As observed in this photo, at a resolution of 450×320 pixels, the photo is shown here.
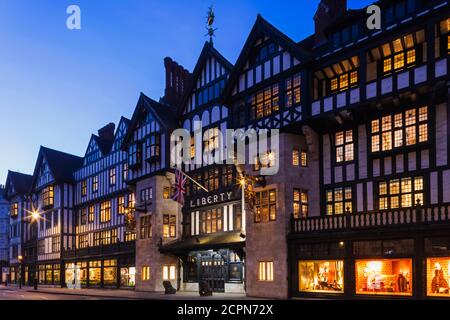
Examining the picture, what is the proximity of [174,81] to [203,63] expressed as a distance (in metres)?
10.0

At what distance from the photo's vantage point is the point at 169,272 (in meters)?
44.6

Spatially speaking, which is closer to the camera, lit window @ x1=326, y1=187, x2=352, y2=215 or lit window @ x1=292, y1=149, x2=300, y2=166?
lit window @ x1=326, y1=187, x2=352, y2=215

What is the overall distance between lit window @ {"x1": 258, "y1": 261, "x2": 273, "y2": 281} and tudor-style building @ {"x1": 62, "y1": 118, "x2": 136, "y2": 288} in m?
16.7

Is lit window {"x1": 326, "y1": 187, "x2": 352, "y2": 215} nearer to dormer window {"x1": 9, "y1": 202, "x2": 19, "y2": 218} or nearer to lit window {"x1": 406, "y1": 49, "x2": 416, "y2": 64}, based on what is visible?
lit window {"x1": 406, "y1": 49, "x2": 416, "y2": 64}

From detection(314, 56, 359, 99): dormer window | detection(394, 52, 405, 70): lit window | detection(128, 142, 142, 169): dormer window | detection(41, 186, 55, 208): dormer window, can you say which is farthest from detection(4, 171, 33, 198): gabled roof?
detection(394, 52, 405, 70): lit window

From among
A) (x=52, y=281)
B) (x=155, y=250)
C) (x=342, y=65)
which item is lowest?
(x=52, y=281)

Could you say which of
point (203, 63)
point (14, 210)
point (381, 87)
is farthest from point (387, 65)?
point (14, 210)

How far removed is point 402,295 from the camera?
88.0 ft

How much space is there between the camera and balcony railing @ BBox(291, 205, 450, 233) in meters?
25.6

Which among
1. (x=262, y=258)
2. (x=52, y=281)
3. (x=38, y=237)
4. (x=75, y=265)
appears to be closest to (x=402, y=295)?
(x=262, y=258)

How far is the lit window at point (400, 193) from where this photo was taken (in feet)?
91.1

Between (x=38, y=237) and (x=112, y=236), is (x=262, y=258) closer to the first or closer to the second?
(x=112, y=236)

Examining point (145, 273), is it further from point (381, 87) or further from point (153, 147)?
point (381, 87)
